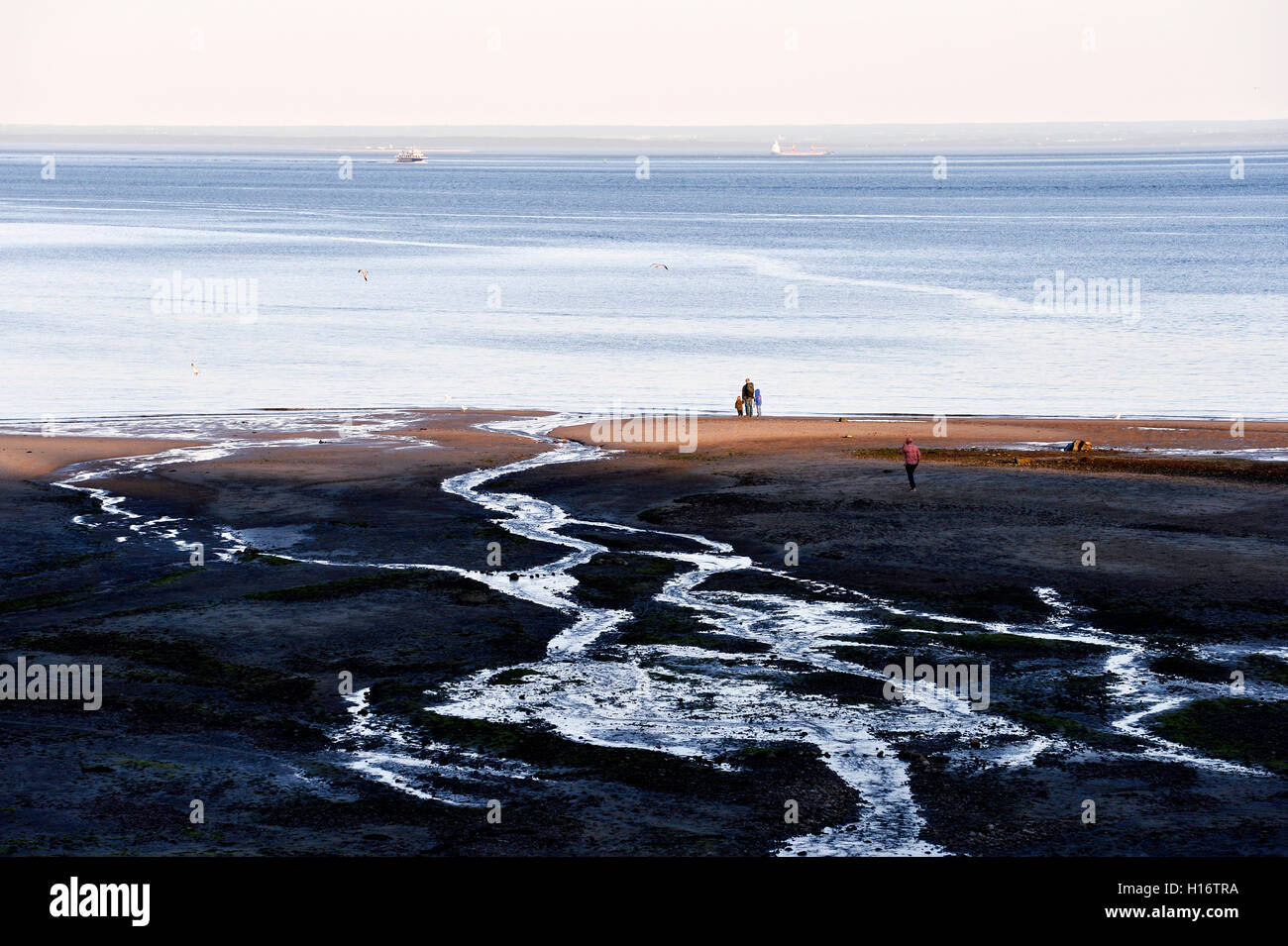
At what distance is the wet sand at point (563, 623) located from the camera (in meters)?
19.3

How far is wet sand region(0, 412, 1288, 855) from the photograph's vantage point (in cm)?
1927

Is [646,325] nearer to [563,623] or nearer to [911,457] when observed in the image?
[911,457]

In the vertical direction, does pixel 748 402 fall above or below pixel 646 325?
below

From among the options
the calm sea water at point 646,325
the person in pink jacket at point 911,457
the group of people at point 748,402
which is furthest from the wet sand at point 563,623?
the calm sea water at point 646,325

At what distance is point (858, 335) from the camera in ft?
297

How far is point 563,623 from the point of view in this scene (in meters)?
28.9

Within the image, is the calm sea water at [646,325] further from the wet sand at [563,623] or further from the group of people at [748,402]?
the wet sand at [563,623]

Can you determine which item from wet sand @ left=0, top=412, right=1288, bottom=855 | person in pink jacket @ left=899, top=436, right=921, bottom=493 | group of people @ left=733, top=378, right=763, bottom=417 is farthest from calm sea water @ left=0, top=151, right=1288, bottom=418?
person in pink jacket @ left=899, top=436, right=921, bottom=493

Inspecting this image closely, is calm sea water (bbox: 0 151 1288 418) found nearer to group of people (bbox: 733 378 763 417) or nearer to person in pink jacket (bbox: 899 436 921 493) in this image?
group of people (bbox: 733 378 763 417)

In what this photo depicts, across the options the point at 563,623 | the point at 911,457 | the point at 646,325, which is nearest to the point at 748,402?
the point at 911,457

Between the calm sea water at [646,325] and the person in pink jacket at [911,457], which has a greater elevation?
the calm sea water at [646,325]

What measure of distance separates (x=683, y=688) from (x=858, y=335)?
2671 inches

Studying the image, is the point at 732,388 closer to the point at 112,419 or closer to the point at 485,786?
the point at 112,419
